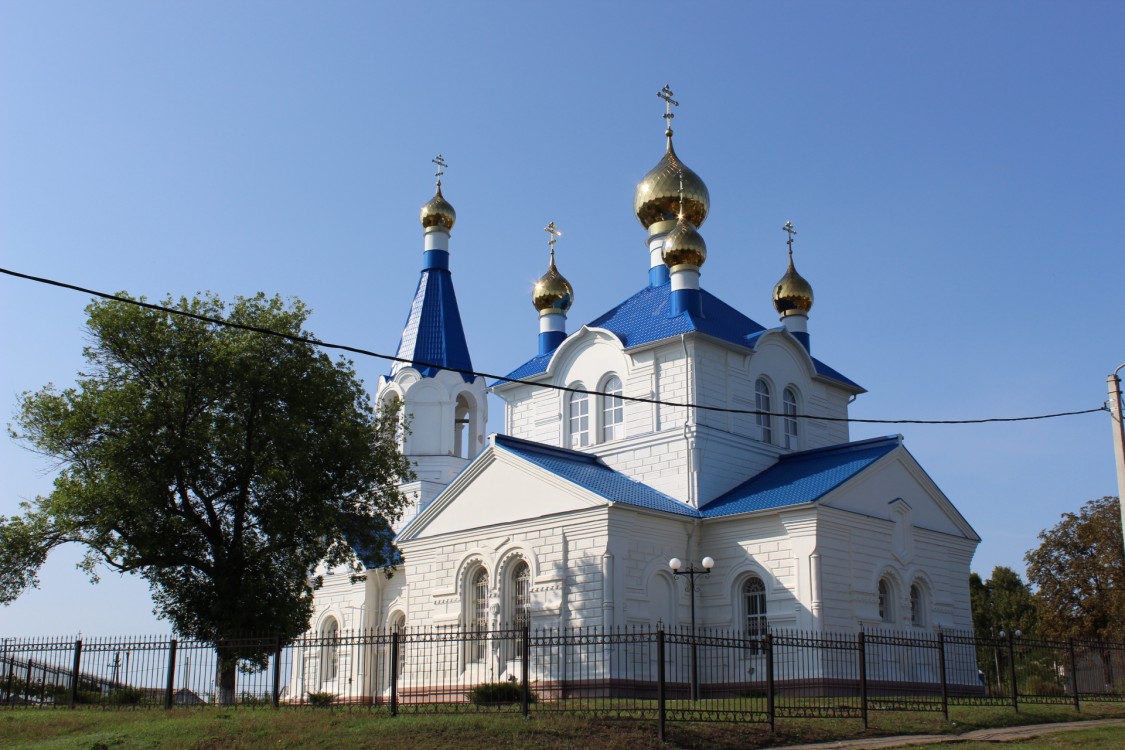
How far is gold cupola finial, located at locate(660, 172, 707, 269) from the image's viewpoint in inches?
982

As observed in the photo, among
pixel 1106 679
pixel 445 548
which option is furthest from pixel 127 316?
pixel 1106 679

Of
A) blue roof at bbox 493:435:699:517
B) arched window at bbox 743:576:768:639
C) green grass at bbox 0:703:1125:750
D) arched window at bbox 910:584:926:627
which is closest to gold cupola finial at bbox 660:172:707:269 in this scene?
blue roof at bbox 493:435:699:517

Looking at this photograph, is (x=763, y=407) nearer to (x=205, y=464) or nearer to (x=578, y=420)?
(x=578, y=420)

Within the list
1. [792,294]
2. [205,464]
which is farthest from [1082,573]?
[205,464]

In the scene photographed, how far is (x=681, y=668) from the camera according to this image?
845 inches

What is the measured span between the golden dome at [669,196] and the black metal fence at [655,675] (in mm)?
10604

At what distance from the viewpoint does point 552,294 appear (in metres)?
28.8

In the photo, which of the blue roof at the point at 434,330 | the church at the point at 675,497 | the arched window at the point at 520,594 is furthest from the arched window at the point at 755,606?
the blue roof at the point at 434,330

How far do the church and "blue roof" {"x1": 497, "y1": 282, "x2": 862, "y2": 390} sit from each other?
0.21 feet

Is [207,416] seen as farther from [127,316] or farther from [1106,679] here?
[1106,679]

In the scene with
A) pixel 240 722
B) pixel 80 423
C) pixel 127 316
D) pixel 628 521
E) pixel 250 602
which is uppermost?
pixel 127 316

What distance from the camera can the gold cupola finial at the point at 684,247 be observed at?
24953mm

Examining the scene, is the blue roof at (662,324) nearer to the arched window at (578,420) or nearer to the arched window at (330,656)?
the arched window at (578,420)

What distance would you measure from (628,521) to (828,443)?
7.81m
